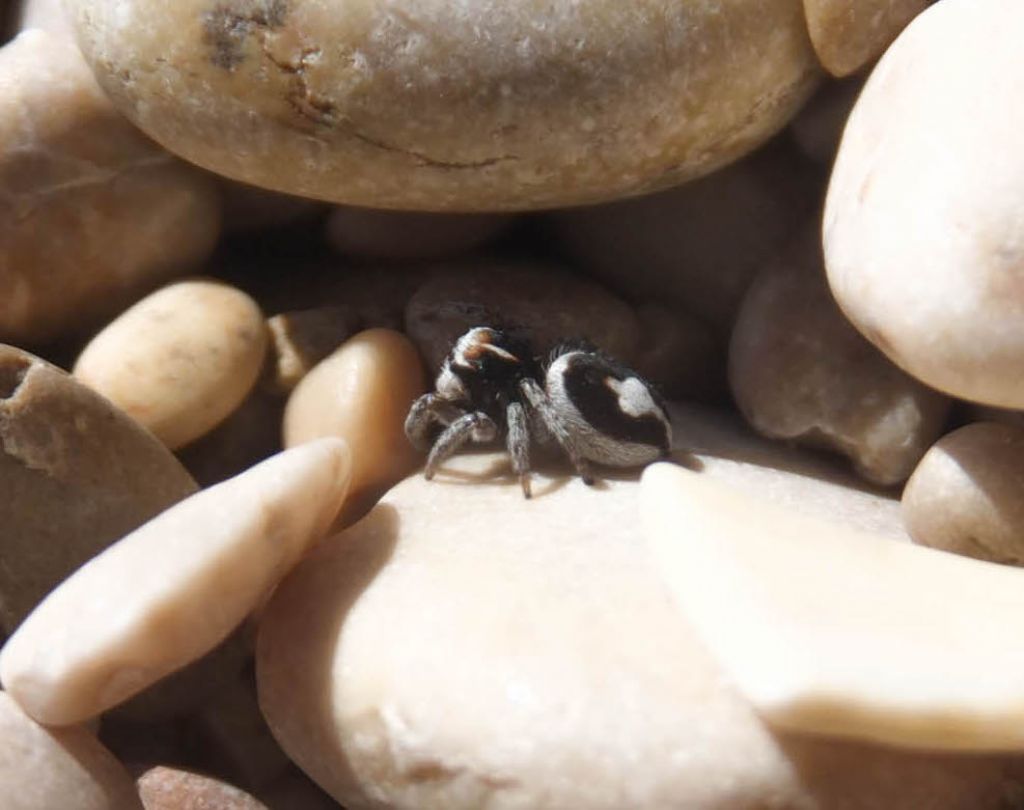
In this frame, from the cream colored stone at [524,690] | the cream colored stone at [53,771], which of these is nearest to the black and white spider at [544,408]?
the cream colored stone at [524,690]

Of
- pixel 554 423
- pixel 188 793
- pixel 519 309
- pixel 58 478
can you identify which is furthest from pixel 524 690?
pixel 519 309

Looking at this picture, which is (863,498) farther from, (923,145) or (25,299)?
(25,299)

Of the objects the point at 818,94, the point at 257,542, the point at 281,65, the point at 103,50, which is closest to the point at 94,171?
the point at 103,50

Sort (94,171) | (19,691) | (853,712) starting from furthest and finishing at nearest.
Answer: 1. (94,171)
2. (19,691)
3. (853,712)

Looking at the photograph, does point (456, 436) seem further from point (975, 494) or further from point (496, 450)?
point (975, 494)

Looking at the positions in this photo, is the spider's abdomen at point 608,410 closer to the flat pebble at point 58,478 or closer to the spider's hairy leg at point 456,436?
the spider's hairy leg at point 456,436

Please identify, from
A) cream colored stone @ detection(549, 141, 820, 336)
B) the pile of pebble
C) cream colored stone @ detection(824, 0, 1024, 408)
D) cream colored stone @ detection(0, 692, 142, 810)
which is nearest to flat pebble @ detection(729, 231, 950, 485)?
the pile of pebble
